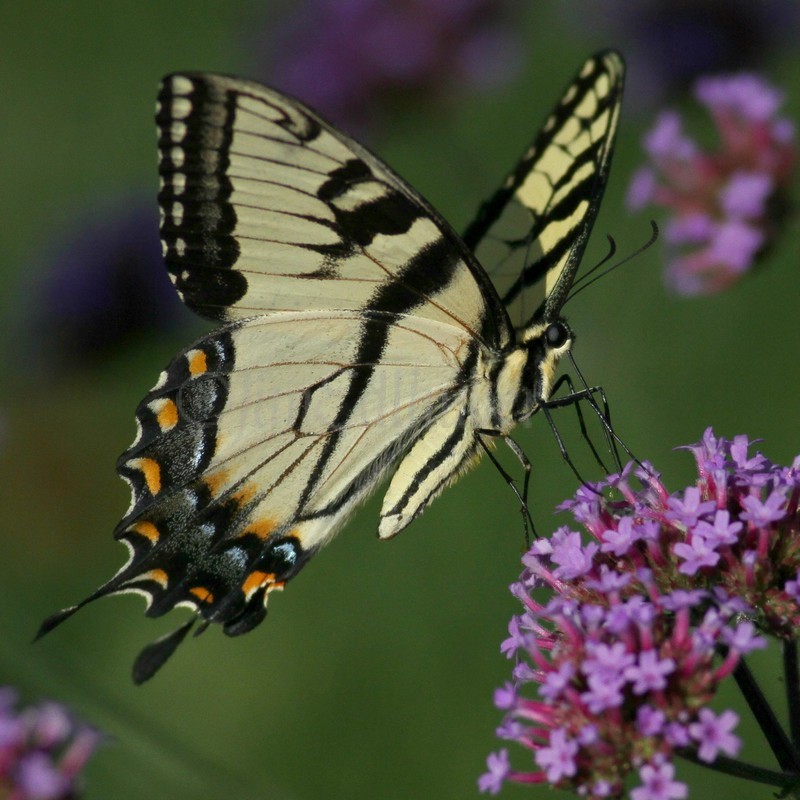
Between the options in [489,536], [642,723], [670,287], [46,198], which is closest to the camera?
[642,723]

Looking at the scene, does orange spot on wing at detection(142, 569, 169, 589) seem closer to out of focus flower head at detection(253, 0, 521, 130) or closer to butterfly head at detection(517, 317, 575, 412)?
butterfly head at detection(517, 317, 575, 412)

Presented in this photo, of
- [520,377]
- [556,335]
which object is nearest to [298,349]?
[520,377]

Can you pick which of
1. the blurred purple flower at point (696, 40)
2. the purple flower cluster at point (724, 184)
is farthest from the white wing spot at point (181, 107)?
the blurred purple flower at point (696, 40)

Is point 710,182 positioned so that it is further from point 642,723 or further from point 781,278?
point 642,723

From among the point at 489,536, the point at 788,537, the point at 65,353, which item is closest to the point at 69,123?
the point at 65,353

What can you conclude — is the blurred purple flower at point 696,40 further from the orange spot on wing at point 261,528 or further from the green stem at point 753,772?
the green stem at point 753,772

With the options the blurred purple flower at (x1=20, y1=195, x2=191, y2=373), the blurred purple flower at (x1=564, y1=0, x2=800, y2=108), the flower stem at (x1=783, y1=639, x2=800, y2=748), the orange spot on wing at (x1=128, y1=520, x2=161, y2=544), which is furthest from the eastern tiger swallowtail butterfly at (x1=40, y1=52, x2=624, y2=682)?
the blurred purple flower at (x1=20, y1=195, x2=191, y2=373)
